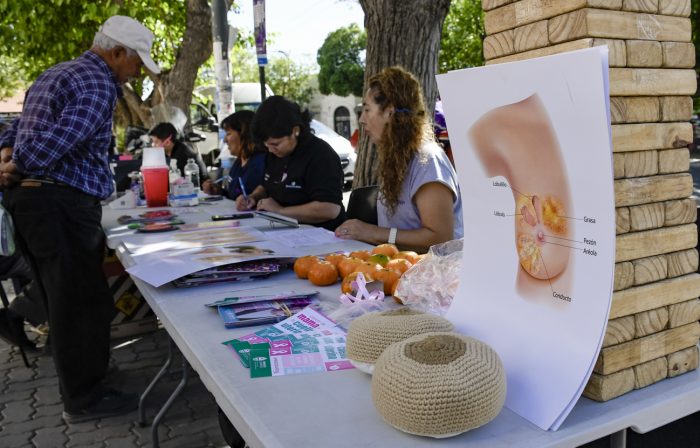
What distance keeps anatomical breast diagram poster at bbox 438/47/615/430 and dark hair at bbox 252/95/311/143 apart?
270 centimetres

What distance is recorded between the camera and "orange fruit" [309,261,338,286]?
6.48ft

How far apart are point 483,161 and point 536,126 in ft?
0.58

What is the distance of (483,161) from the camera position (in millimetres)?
1187

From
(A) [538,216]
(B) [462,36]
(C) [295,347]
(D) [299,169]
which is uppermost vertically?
(B) [462,36]

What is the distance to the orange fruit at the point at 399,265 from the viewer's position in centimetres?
188

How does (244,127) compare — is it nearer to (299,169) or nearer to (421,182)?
(299,169)

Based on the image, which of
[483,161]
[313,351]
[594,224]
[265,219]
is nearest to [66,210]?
[265,219]

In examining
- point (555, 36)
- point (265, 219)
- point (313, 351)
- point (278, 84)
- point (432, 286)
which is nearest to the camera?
point (555, 36)

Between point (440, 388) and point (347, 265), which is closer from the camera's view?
point (440, 388)

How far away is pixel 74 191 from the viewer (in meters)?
2.91

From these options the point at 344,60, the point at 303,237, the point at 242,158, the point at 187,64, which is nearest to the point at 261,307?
the point at 303,237

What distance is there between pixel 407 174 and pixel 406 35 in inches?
77.0

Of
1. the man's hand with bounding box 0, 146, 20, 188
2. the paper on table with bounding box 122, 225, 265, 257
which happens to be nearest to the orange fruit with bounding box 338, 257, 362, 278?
the paper on table with bounding box 122, 225, 265, 257

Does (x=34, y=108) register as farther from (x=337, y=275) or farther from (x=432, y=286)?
(x=432, y=286)
